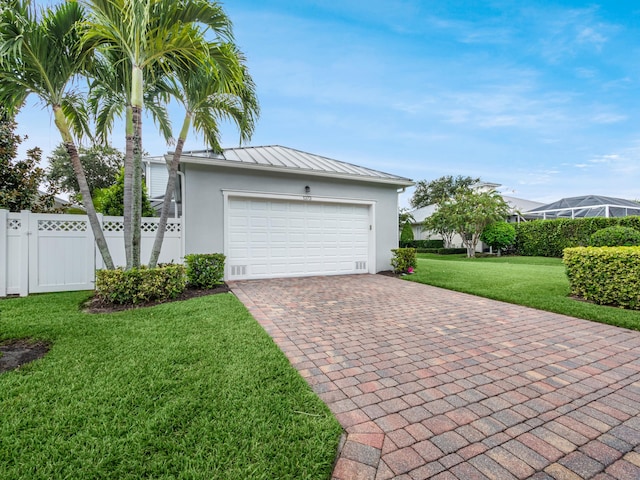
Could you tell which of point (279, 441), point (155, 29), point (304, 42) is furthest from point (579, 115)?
point (279, 441)

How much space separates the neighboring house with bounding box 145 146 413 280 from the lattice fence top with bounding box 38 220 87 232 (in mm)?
2100

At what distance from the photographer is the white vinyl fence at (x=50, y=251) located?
6023 millimetres

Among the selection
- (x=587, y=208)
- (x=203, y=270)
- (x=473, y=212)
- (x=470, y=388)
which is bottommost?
(x=470, y=388)

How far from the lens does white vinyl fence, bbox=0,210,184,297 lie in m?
6.02

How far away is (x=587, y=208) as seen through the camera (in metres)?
18.2

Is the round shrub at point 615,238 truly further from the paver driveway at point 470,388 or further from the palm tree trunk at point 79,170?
the palm tree trunk at point 79,170

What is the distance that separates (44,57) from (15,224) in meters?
3.27

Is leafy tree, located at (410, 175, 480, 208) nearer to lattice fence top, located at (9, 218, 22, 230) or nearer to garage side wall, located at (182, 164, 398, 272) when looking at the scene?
garage side wall, located at (182, 164, 398, 272)

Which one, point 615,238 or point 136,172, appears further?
point 615,238

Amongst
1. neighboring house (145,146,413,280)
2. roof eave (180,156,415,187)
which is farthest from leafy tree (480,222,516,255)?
neighboring house (145,146,413,280)

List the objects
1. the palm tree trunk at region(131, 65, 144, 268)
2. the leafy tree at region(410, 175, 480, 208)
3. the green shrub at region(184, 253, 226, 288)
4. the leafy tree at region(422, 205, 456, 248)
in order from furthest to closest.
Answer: the leafy tree at region(410, 175, 480, 208), the leafy tree at region(422, 205, 456, 248), the green shrub at region(184, 253, 226, 288), the palm tree trunk at region(131, 65, 144, 268)

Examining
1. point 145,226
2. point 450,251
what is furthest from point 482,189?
point 145,226

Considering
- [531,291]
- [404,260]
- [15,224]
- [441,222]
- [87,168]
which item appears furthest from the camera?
[87,168]

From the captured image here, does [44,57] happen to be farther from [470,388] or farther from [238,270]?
[470,388]
